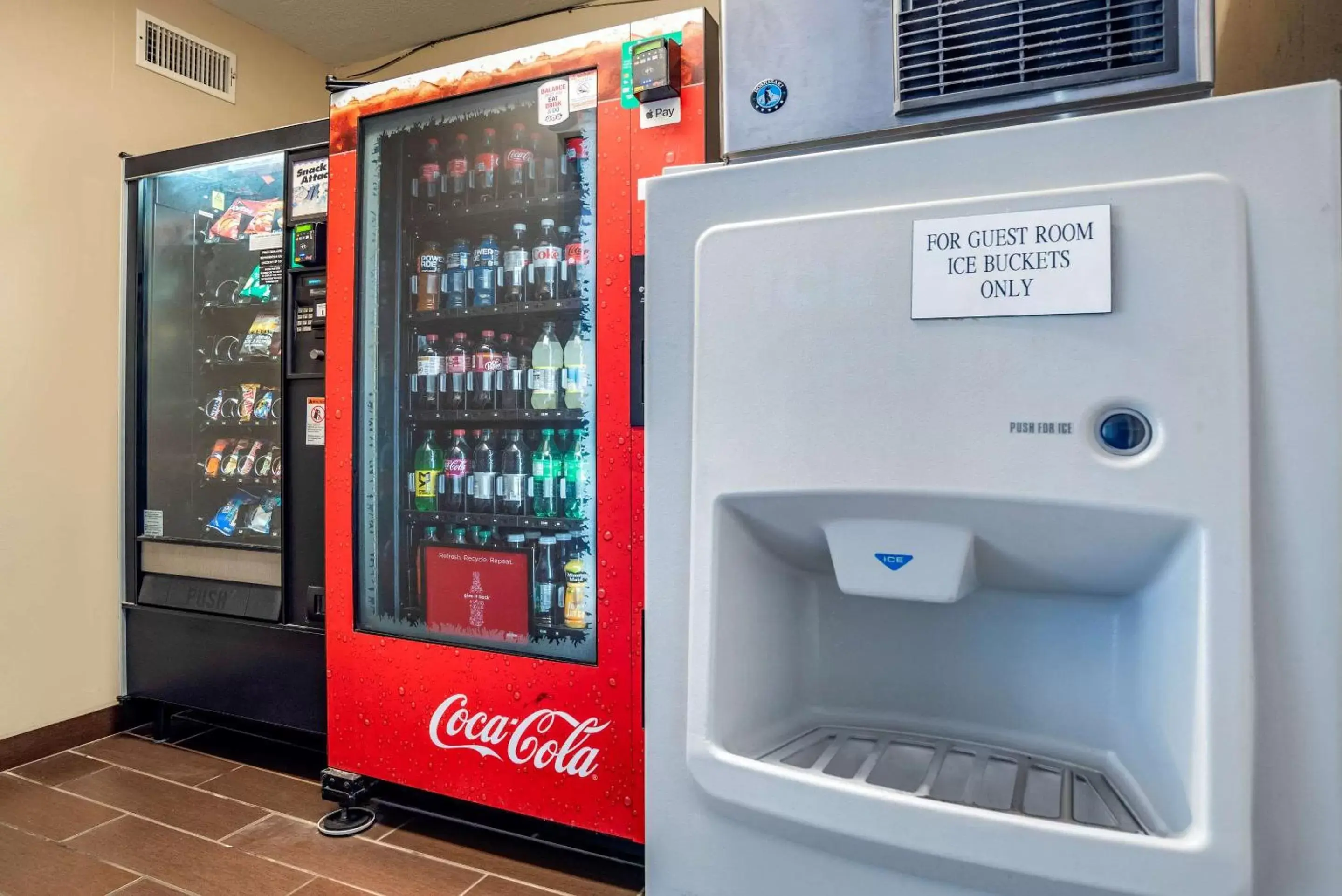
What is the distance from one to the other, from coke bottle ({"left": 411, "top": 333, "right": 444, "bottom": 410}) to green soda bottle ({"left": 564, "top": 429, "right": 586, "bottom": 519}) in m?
0.41

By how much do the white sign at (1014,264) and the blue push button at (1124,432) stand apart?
8 cm

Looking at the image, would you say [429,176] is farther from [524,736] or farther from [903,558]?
[903,558]

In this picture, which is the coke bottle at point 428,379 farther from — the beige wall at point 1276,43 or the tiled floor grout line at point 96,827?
the beige wall at point 1276,43

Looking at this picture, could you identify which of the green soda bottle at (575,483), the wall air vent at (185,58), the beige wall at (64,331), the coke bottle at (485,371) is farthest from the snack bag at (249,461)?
the wall air vent at (185,58)

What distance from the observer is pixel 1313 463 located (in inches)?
21.5

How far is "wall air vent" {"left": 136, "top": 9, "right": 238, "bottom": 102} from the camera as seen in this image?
291cm

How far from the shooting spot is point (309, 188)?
2408 mm

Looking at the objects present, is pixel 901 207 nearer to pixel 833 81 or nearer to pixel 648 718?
pixel 833 81

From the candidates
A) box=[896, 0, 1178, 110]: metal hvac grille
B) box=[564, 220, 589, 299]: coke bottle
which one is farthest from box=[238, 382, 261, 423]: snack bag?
box=[896, 0, 1178, 110]: metal hvac grille

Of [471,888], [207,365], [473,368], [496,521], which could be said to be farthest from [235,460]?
Answer: [471,888]

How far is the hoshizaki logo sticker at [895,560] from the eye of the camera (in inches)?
26.0

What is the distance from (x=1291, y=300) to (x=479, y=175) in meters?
2.17

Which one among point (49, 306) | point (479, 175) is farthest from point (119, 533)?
point (479, 175)

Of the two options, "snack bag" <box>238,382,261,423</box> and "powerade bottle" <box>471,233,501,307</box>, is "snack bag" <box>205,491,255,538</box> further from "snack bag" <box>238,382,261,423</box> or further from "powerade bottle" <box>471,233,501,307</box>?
"powerade bottle" <box>471,233,501,307</box>
